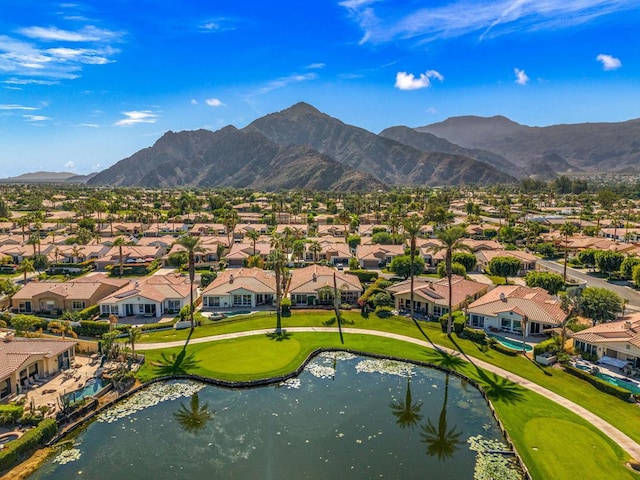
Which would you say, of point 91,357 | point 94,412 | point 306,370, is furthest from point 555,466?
point 91,357

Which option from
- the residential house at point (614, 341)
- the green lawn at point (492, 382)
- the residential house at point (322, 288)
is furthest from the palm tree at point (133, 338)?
the residential house at point (614, 341)

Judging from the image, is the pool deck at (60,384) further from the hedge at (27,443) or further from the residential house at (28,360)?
the hedge at (27,443)

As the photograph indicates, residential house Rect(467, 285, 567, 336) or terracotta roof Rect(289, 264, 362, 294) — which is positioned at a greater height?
terracotta roof Rect(289, 264, 362, 294)

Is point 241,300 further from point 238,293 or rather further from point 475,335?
point 475,335

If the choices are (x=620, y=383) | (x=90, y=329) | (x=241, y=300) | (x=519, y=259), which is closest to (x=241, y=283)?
(x=241, y=300)

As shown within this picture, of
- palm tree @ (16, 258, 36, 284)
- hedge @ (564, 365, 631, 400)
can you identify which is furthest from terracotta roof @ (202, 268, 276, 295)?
hedge @ (564, 365, 631, 400)

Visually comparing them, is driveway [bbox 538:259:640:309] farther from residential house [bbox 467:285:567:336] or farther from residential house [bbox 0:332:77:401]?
residential house [bbox 0:332:77:401]

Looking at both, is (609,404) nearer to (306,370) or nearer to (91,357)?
(306,370)
